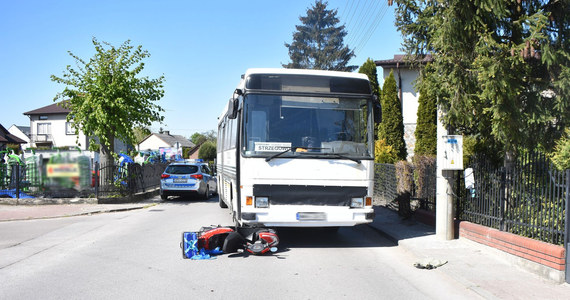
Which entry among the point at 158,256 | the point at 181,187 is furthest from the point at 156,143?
the point at 158,256

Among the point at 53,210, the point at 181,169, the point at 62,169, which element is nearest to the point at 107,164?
the point at 62,169

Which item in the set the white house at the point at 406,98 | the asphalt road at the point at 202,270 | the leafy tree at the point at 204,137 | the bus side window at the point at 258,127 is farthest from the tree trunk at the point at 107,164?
the leafy tree at the point at 204,137

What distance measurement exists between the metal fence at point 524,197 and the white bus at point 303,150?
78.5 inches

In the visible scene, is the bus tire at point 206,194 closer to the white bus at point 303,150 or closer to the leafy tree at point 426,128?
the leafy tree at point 426,128

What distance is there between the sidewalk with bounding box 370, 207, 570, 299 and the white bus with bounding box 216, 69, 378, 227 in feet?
4.36

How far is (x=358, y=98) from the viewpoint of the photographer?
8875mm

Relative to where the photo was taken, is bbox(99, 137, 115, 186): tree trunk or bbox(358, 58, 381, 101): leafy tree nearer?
bbox(99, 137, 115, 186): tree trunk

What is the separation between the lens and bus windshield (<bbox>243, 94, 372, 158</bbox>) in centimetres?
848

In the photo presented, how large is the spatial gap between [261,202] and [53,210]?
1067 centimetres

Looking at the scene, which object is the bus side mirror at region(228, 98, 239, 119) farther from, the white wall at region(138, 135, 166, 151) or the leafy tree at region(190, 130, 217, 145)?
the leafy tree at region(190, 130, 217, 145)

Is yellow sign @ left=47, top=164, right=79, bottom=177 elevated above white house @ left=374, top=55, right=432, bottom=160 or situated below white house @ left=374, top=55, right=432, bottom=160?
below

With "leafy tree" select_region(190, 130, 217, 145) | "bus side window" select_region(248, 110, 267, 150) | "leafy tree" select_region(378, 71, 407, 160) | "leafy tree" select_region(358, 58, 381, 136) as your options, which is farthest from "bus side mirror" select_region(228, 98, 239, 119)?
"leafy tree" select_region(190, 130, 217, 145)

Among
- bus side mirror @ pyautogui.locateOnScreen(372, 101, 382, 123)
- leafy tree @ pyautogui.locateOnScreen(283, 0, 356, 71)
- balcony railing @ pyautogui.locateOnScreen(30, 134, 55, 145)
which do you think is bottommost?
bus side mirror @ pyautogui.locateOnScreen(372, 101, 382, 123)

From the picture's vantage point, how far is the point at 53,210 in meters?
16.0
